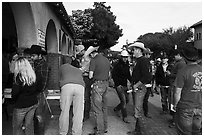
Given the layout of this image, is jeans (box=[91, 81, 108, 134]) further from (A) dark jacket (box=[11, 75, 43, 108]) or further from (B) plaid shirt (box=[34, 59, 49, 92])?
(A) dark jacket (box=[11, 75, 43, 108])

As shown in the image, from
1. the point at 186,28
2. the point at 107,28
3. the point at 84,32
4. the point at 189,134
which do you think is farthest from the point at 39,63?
the point at 186,28

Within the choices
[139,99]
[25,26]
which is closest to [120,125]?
[139,99]

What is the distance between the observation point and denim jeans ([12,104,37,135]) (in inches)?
149

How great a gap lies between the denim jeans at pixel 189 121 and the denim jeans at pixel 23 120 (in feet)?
7.33

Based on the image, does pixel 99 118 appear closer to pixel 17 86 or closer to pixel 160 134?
pixel 160 134

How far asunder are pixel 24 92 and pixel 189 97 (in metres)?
2.45

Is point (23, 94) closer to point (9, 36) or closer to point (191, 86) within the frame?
point (191, 86)

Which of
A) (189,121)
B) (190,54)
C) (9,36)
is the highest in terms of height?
(9,36)

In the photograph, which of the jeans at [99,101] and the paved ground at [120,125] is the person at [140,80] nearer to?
the paved ground at [120,125]

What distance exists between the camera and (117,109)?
23.2 ft

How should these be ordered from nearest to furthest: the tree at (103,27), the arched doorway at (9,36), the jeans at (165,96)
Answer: the jeans at (165,96) < the arched doorway at (9,36) < the tree at (103,27)

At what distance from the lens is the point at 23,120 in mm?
4016

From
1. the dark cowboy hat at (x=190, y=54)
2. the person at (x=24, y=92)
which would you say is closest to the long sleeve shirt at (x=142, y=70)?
the dark cowboy hat at (x=190, y=54)

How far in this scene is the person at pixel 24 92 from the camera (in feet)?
12.1
